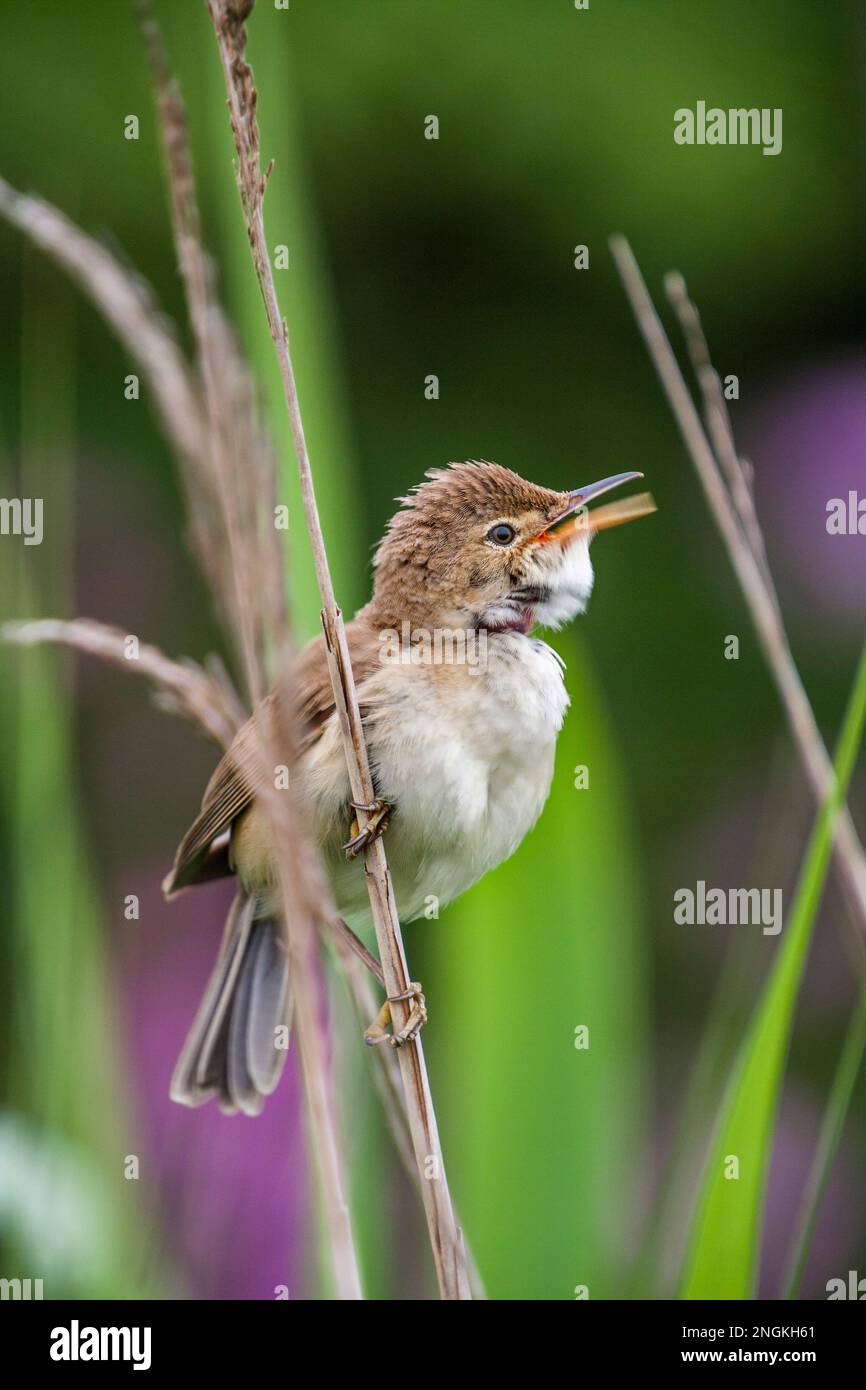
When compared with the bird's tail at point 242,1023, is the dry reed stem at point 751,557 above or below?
above

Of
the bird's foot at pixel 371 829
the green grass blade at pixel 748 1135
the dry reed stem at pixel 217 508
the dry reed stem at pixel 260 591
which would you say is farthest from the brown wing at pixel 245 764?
the green grass blade at pixel 748 1135

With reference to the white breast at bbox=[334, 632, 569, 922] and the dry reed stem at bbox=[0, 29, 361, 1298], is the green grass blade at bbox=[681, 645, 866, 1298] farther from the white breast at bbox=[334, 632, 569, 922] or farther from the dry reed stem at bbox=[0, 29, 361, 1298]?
the white breast at bbox=[334, 632, 569, 922]

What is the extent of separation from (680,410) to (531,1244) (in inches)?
39.9

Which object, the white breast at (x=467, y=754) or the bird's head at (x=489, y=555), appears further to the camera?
the bird's head at (x=489, y=555)

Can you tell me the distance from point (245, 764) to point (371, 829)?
0.28 meters

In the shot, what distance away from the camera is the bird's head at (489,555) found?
210 centimetres

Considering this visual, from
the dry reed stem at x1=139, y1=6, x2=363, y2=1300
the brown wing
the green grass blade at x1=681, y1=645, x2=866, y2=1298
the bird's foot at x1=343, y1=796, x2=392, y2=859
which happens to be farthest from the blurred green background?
the green grass blade at x1=681, y1=645, x2=866, y2=1298

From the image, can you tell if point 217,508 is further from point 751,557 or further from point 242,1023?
point 242,1023

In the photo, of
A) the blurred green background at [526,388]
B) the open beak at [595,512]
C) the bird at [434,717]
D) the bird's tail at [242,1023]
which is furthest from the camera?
the blurred green background at [526,388]

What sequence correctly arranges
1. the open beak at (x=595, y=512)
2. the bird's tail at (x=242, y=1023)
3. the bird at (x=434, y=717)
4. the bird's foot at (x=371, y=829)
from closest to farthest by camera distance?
1. the bird's foot at (x=371, y=829)
2. the open beak at (x=595, y=512)
3. the bird at (x=434, y=717)
4. the bird's tail at (x=242, y=1023)

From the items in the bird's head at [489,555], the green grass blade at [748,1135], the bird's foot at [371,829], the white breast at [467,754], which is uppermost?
the bird's head at [489,555]

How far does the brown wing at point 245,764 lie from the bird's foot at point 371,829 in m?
0.23

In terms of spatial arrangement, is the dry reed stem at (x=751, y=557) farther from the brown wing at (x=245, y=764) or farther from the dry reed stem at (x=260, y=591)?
the brown wing at (x=245, y=764)
